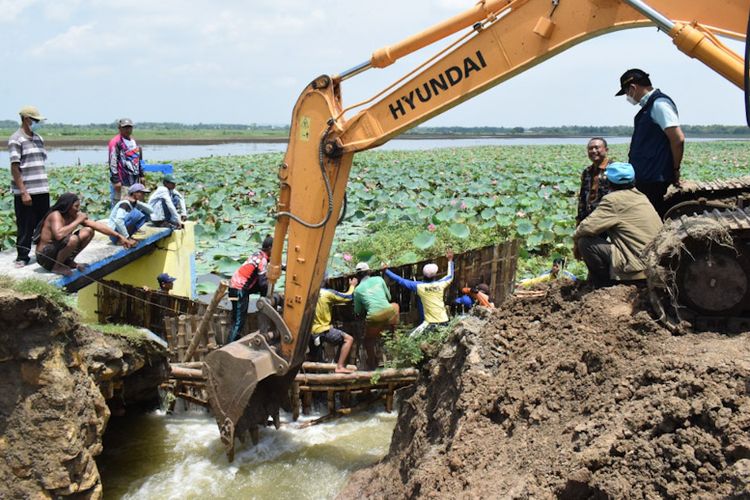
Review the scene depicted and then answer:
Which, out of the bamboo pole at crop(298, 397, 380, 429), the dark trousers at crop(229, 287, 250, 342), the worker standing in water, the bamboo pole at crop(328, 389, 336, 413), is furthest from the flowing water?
the worker standing in water

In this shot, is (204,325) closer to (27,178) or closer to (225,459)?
(225,459)

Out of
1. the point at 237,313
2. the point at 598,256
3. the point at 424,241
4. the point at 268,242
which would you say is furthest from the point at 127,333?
the point at 424,241

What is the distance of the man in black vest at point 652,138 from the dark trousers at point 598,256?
915mm

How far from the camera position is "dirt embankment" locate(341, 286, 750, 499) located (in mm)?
3635

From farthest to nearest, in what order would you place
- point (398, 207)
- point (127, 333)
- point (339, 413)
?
point (398, 207), point (339, 413), point (127, 333)

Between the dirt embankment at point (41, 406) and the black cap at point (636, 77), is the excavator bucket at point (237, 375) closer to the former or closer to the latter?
the dirt embankment at point (41, 406)

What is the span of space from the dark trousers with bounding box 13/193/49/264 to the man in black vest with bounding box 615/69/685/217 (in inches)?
249

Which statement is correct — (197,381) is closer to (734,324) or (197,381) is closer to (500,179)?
(734,324)

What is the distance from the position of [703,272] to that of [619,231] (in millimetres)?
726

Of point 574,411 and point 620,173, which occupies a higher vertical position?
point 620,173

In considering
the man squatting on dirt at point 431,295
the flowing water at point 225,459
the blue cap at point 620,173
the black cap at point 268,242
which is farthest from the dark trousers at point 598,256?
the black cap at point 268,242

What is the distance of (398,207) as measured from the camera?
1878 centimetres

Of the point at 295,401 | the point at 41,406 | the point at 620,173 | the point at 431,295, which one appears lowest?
the point at 295,401

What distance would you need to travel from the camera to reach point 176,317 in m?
7.89
